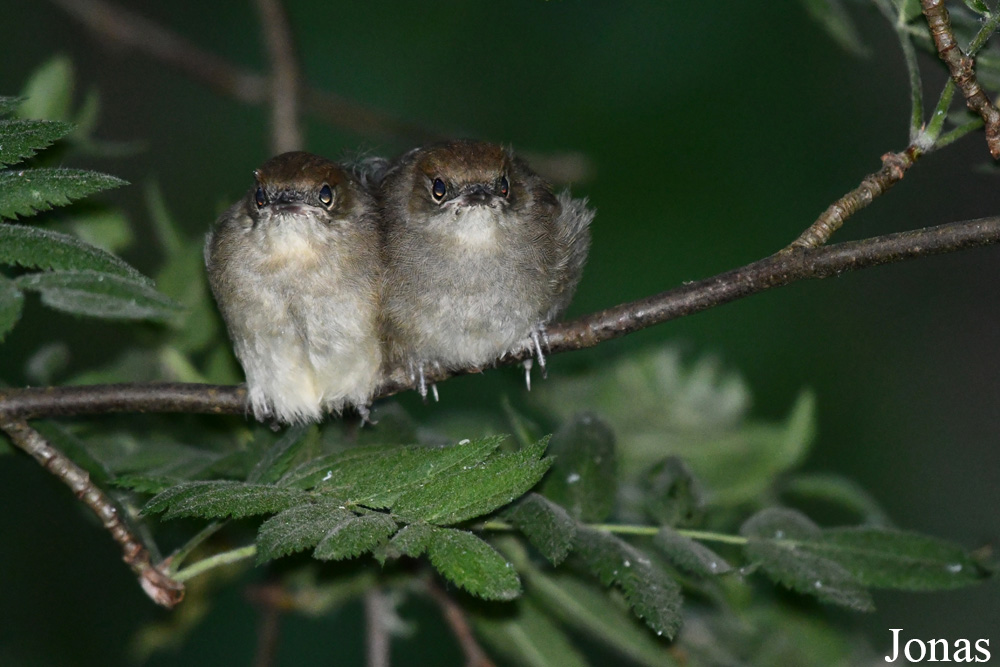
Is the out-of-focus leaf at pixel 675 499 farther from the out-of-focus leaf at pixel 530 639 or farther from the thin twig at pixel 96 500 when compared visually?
the thin twig at pixel 96 500

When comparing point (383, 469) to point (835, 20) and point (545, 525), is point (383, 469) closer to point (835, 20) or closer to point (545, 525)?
point (545, 525)

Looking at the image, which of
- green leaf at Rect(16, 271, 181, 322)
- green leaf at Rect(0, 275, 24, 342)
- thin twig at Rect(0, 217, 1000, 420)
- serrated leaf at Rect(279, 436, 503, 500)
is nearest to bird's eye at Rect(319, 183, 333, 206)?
thin twig at Rect(0, 217, 1000, 420)

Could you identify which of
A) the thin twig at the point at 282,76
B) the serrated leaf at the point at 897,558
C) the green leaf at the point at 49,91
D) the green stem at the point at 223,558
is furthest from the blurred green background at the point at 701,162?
the green stem at the point at 223,558

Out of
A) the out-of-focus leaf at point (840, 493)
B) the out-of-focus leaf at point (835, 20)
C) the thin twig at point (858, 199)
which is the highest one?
the out-of-focus leaf at point (835, 20)

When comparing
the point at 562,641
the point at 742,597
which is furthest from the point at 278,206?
the point at 742,597

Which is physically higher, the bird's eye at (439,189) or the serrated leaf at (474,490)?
the bird's eye at (439,189)

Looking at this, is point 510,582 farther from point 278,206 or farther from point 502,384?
point 502,384
